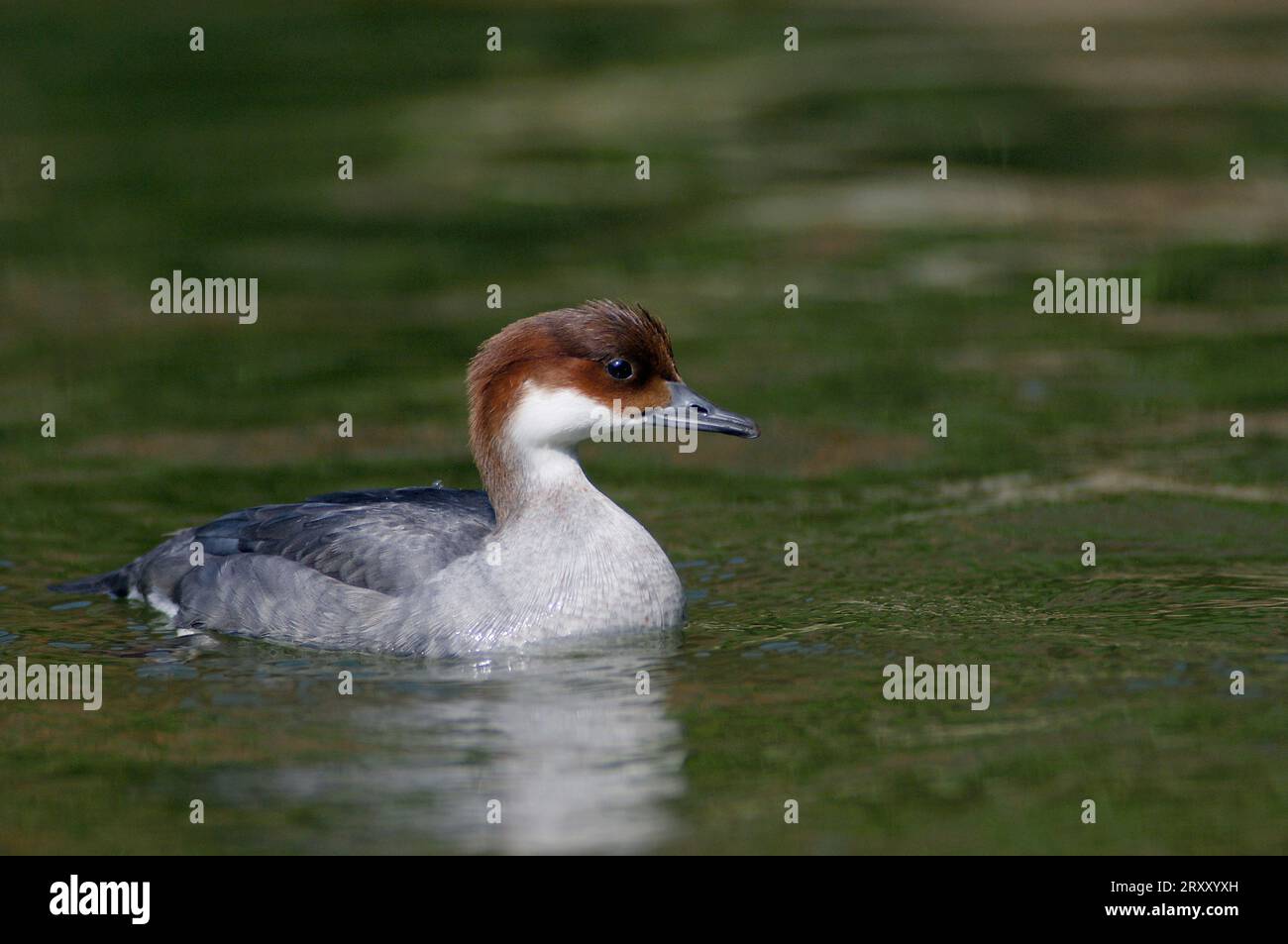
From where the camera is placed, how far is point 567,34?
32.4 m

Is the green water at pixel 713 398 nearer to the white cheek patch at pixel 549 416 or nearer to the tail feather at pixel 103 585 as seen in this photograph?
the tail feather at pixel 103 585

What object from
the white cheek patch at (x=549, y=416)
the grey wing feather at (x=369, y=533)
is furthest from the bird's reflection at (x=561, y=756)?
the white cheek patch at (x=549, y=416)

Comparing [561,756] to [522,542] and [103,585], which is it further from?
[103,585]

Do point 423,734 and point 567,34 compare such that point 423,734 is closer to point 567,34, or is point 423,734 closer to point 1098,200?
point 1098,200

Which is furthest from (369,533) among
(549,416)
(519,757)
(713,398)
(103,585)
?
(713,398)

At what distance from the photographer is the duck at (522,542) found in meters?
11.6

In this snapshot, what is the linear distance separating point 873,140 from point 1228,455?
12021mm

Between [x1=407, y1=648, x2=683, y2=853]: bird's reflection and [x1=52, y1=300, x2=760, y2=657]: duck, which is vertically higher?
[x1=52, y1=300, x2=760, y2=657]: duck

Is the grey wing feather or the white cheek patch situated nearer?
the white cheek patch

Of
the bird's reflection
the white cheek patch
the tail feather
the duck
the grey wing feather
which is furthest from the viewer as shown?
the tail feather

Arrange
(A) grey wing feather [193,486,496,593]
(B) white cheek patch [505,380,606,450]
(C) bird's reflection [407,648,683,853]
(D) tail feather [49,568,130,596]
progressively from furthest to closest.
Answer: (D) tail feather [49,568,130,596] → (A) grey wing feather [193,486,496,593] → (B) white cheek patch [505,380,606,450] → (C) bird's reflection [407,648,683,853]

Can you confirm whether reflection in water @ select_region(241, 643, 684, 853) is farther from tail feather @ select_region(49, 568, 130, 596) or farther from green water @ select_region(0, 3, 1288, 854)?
tail feather @ select_region(49, 568, 130, 596)

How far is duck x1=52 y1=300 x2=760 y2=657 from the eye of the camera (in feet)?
38.0

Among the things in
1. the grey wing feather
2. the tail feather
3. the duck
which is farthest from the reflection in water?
the tail feather
